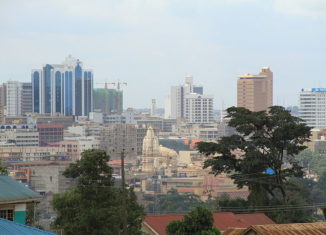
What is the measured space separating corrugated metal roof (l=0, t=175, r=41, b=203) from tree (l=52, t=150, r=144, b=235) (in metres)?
11.0

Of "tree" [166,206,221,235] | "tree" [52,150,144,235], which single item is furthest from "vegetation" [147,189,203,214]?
"tree" [166,206,221,235]

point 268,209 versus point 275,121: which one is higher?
point 275,121

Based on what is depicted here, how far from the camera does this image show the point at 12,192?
1952cm

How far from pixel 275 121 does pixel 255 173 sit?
101 inches

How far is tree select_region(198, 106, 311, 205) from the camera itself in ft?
145

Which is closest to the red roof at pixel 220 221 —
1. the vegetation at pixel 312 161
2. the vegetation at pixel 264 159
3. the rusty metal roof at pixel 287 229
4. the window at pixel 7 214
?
the vegetation at pixel 264 159

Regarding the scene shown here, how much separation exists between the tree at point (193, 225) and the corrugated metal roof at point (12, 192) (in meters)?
8.09

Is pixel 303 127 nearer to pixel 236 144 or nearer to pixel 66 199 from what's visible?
pixel 236 144

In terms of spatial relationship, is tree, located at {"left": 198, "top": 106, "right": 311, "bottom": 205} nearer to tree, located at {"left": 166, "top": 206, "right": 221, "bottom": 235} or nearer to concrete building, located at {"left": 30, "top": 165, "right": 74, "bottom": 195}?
tree, located at {"left": 166, "top": 206, "right": 221, "bottom": 235}

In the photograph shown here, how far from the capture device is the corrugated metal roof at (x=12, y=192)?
19172 mm

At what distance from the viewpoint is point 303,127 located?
46344 mm

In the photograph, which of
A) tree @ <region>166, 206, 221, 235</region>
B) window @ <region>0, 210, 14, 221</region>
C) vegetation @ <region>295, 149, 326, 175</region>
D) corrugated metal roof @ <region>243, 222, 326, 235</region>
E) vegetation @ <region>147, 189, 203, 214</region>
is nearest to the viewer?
window @ <region>0, 210, 14, 221</region>

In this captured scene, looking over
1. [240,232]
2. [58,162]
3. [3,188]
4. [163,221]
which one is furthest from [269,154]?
[58,162]

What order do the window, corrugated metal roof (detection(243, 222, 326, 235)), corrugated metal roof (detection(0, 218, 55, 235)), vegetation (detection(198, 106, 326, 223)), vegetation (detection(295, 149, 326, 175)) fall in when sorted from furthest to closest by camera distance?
vegetation (detection(295, 149, 326, 175))
vegetation (detection(198, 106, 326, 223))
corrugated metal roof (detection(243, 222, 326, 235))
the window
corrugated metal roof (detection(0, 218, 55, 235))
